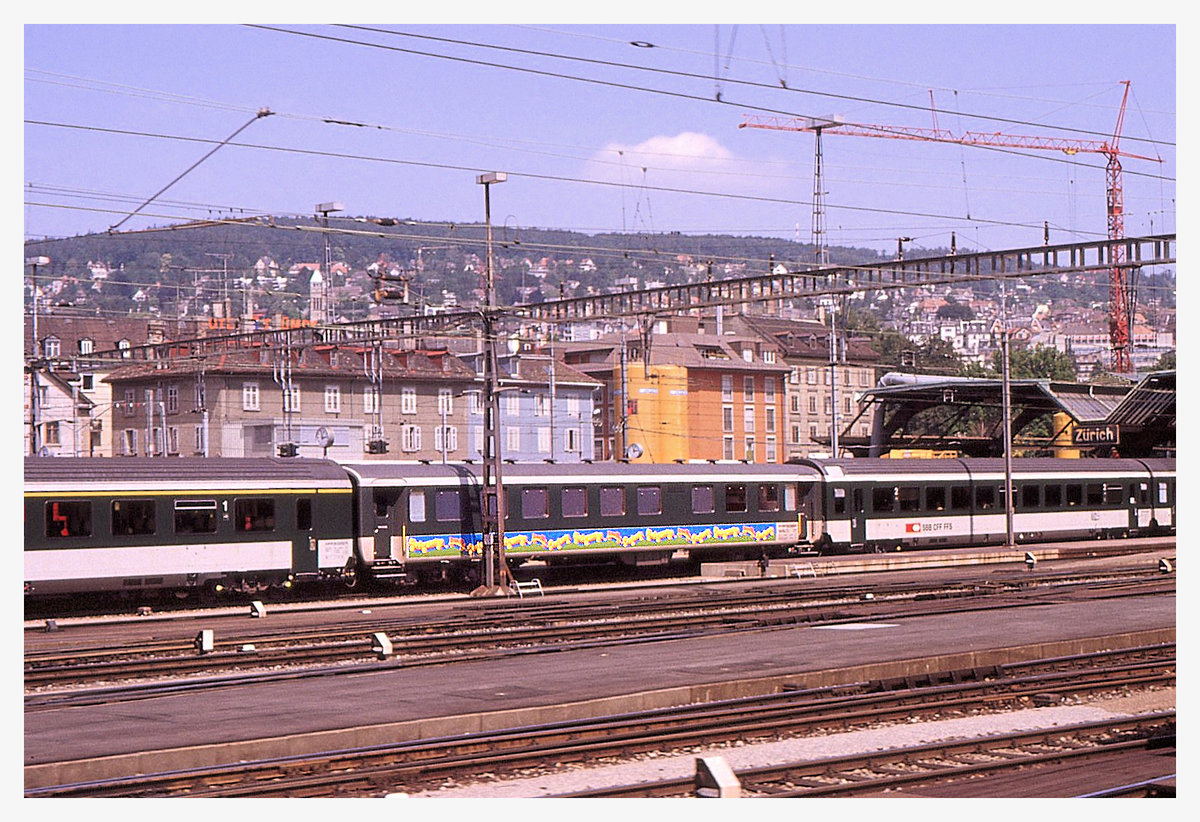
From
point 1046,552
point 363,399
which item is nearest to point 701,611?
point 1046,552

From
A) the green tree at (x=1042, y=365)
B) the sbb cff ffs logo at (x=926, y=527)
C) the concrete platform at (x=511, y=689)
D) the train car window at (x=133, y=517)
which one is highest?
the green tree at (x=1042, y=365)

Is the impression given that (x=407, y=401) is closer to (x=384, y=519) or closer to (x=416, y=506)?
(x=416, y=506)

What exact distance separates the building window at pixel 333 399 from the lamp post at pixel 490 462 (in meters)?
43.5

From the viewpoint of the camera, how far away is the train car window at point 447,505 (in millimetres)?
38500

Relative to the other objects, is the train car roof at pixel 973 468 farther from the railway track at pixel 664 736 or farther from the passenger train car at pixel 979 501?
the railway track at pixel 664 736

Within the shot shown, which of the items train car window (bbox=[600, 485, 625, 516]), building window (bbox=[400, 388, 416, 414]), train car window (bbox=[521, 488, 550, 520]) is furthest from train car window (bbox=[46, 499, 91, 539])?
building window (bbox=[400, 388, 416, 414])

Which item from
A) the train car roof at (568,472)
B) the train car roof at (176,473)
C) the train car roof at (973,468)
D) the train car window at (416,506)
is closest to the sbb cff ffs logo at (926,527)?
the train car roof at (973,468)

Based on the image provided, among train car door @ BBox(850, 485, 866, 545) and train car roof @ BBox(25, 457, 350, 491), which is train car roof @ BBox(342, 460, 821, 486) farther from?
train car door @ BBox(850, 485, 866, 545)

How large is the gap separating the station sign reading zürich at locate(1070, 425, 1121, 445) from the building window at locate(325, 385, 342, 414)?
37678mm

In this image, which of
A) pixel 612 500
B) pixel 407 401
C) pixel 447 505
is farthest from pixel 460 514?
pixel 407 401

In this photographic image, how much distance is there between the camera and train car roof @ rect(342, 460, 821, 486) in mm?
37781

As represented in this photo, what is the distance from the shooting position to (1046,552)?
160ft

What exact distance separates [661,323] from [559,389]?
85.1 feet

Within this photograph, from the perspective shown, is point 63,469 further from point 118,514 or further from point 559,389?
point 559,389
